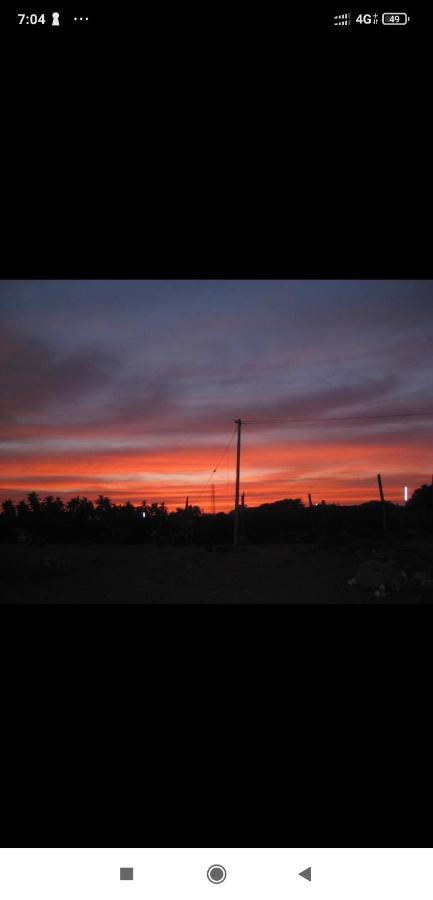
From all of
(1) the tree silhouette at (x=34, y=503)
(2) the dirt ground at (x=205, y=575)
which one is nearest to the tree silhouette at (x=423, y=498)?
(2) the dirt ground at (x=205, y=575)

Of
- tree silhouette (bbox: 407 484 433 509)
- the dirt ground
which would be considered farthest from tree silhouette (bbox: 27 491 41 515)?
tree silhouette (bbox: 407 484 433 509)

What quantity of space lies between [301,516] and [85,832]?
14.5m

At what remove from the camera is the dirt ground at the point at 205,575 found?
7.73 m
